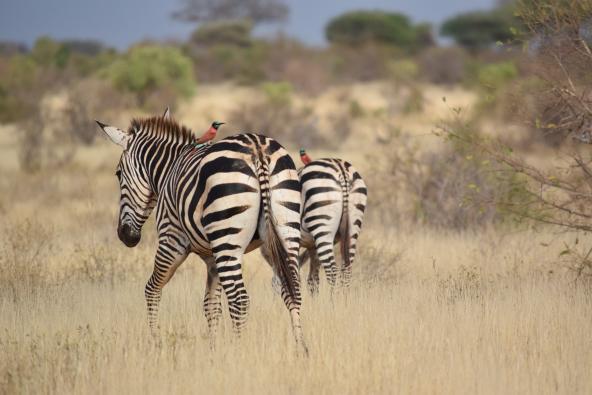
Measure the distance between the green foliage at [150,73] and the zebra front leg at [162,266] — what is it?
26.6m

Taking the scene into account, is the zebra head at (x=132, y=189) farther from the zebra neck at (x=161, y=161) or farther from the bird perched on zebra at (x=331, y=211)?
the bird perched on zebra at (x=331, y=211)

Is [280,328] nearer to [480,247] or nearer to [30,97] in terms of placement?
[480,247]

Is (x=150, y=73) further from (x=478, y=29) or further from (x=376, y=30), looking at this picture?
(x=478, y=29)

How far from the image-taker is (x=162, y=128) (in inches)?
265

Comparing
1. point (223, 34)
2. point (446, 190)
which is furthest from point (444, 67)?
point (446, 190)

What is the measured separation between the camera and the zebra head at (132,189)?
22.0ft

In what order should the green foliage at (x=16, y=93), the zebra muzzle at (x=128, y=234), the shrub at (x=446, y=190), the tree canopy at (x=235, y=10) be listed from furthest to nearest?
the tree canopy at (x=235, y=10) → the green foliage at (x=16, y=93) → the shrub at (x=446, y=190) → the zebra muzzle at (x=128, y=234)

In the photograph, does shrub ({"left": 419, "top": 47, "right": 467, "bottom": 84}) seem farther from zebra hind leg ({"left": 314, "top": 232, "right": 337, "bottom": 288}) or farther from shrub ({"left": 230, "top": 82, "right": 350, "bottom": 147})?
zebra hind leg ({"left": 314, "top": 232, "right": 337, "bottom": 288})

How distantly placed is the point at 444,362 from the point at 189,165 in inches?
83.1

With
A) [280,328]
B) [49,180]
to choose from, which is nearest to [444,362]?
[280,328]

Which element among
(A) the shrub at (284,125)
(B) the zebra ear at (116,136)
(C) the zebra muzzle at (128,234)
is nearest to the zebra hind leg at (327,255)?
(C) the zebra muzzle at (128,234)

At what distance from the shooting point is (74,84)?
1016 inches

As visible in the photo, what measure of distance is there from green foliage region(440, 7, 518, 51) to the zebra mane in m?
57.8

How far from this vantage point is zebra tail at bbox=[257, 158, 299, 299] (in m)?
5.52
